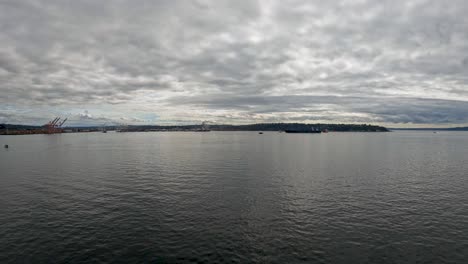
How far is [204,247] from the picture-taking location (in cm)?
2677

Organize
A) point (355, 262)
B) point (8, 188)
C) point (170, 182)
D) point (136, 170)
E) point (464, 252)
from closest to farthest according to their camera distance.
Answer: point (355, 262), point (464, 252), point (8, 188), point (170, 182), point (136, 170)

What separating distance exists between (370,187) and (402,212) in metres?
14.6

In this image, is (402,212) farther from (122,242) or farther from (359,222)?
(122,242)

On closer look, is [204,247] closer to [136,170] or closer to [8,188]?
[8,188]

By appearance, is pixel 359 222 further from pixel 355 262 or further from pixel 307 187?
pixel 307 187

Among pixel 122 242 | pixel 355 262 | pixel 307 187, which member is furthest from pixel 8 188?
pixel 355 262

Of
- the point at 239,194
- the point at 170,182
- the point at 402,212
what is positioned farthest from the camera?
the point at 170,182

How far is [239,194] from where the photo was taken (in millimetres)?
46125

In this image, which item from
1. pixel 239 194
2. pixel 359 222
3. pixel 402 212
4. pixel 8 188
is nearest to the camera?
pixel 359 222

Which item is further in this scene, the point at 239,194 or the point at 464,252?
the point at 239,194

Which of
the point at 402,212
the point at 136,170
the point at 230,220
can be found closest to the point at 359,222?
the point at 402,212

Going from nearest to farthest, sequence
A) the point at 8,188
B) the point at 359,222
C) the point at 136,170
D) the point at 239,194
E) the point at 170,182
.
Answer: the point at 359,222 → the point at 239,194 → the point at 8,188 → the point at 170,182 → the point at 136,170

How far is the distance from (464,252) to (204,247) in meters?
24.3

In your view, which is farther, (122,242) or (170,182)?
(170,182)
